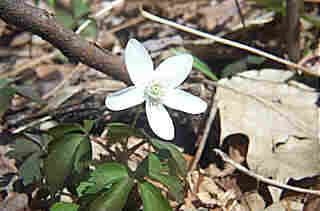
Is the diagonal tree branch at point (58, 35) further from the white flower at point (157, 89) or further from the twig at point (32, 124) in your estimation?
the twig at point (32, 124)

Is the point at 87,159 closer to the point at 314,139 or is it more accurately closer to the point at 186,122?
the point at 186,122

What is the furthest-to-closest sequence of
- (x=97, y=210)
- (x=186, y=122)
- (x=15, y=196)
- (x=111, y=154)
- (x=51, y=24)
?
(x=186, y=122), (x=111, y=154), (x=15, y=196), (x=51, y=24), (x=97, y=210)

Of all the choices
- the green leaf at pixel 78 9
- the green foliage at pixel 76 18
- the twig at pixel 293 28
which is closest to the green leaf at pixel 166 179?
the twig at pixel 293 28

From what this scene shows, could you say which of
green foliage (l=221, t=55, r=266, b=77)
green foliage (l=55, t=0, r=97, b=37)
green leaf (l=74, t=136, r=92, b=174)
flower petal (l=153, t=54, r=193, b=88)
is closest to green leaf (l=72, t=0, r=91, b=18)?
green foliage (l=55, t=0, r=97, b=37)

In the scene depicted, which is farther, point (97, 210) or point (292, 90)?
point (292, 90)

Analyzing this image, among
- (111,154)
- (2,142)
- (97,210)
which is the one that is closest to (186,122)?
(111,154)

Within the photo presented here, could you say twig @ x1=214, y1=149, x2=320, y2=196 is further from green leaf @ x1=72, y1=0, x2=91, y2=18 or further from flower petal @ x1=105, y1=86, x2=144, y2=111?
green leaf @ x1=72, y1=0, x2=91, y2=18

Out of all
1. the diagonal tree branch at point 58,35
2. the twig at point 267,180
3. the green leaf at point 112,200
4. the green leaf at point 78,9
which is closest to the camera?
the green leaf at point 112,200
